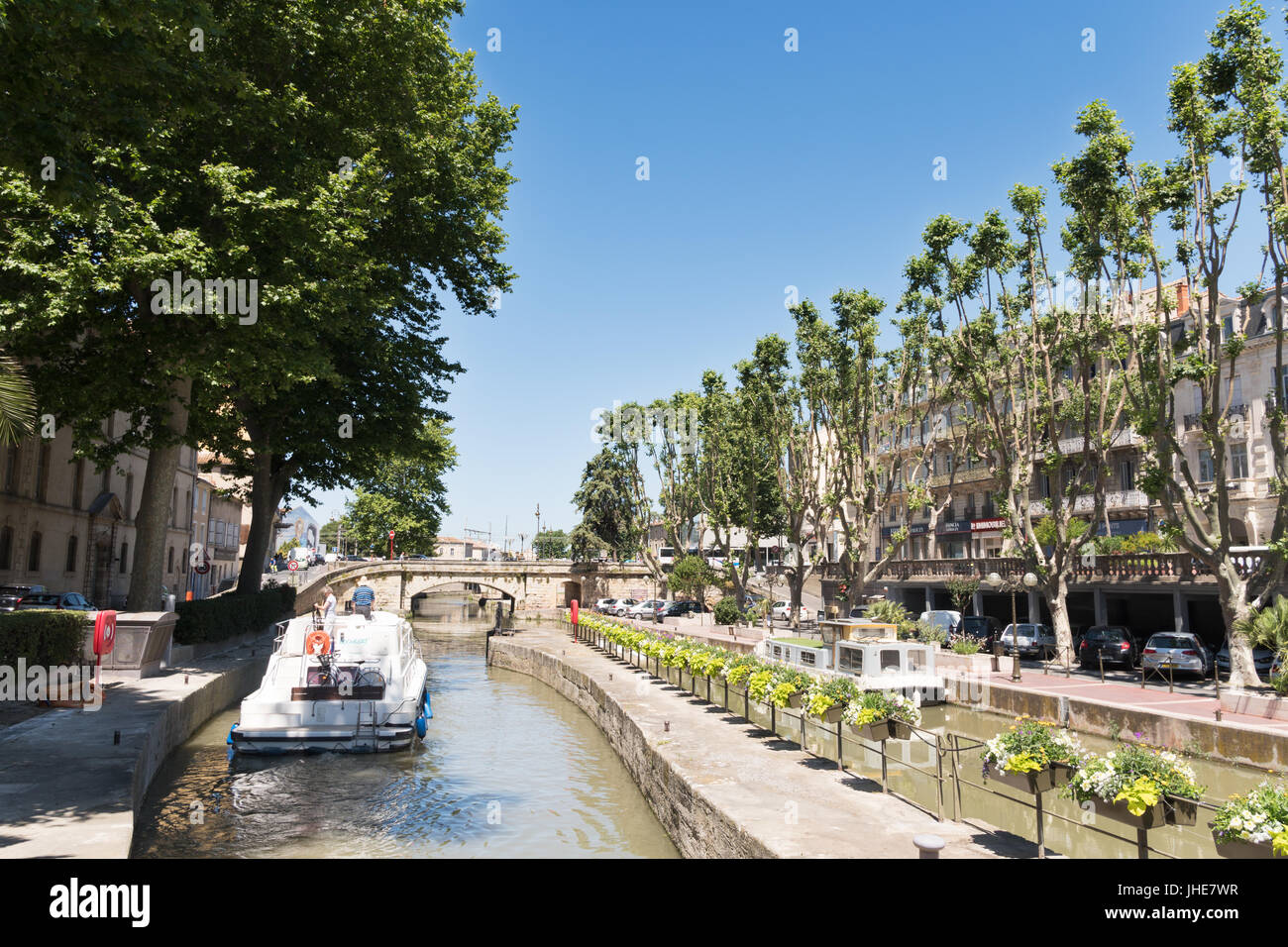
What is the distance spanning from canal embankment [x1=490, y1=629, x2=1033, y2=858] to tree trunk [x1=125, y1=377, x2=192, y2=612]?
12.6 metres

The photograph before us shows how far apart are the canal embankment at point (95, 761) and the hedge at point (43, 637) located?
118cm

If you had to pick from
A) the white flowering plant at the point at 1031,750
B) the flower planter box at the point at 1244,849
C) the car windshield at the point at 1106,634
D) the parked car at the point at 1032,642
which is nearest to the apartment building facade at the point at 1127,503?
the car windshield at the point at 1106,634

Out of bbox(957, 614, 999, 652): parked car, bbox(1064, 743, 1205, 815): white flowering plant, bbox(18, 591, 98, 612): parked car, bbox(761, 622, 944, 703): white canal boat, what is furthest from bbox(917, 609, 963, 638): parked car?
bbox(18, 591, 98, 612): parked car

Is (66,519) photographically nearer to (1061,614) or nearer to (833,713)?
(833,713)

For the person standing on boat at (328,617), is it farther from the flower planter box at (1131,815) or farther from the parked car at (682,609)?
the parked car at (682,609)

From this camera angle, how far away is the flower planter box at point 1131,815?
22.3 ft

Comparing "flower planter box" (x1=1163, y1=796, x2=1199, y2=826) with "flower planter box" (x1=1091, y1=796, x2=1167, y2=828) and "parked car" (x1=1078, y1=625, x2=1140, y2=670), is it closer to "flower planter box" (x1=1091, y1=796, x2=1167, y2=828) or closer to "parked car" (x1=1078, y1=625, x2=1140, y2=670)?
"flower planter box" (x1=1091, y1=796, x2=1167, y2=828)

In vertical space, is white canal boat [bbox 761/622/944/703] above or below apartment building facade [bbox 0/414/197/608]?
below

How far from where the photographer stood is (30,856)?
691cm

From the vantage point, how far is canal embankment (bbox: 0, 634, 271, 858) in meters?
7.59
